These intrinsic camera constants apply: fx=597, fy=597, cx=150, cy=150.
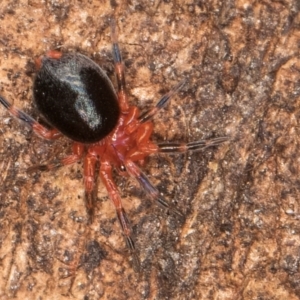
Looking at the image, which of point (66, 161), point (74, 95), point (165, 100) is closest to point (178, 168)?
point (165, 100)

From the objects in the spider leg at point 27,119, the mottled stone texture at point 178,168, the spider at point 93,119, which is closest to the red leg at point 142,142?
the spider at point 93,119

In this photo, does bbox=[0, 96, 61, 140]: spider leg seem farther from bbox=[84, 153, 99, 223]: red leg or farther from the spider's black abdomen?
bbox=[84, 153, 99, 223]: red leg

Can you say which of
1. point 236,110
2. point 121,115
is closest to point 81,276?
point 121,115

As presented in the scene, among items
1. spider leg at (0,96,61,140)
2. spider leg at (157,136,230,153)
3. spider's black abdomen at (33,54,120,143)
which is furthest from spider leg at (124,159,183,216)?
spider leg at (0,96,61,140)

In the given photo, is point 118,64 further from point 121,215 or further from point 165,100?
point 121,215

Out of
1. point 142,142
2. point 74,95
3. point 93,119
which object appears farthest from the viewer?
point 142,142

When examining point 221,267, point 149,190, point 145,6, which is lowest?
point 221,267

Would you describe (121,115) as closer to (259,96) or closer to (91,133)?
(91,133)
